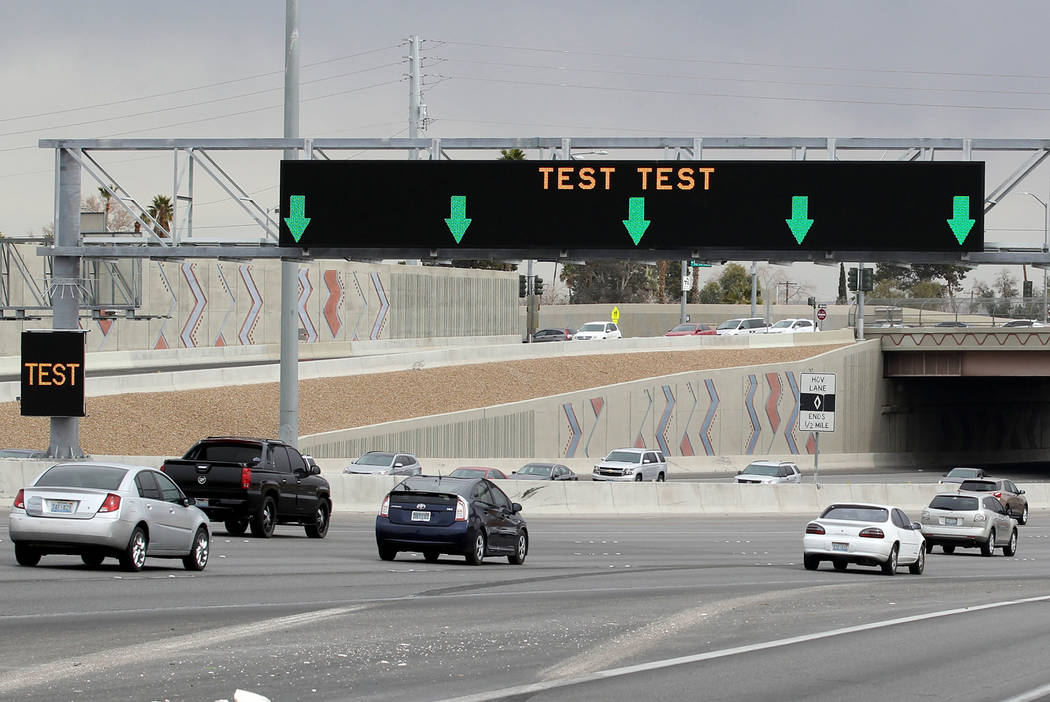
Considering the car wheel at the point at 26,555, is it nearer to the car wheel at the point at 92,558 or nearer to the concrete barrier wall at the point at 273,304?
the car wheel at the point at 92,558

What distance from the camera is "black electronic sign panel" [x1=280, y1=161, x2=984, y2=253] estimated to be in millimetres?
31281

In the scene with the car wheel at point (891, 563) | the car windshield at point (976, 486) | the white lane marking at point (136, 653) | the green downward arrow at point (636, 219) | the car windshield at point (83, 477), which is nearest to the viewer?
the white lane marking at point (136, 653)

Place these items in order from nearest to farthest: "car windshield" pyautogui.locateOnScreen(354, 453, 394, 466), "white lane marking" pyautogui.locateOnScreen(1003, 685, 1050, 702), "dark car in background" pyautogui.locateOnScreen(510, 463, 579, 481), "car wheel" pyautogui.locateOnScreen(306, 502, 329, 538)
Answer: "white lane marking" pyautogui.locateOnScreen(1003, 685, 1050, 702)
"car wheel" pyautogui.locateOnScreen(306, 502, 329, 538)
"car windshield" pyautogui.locateOnScreen(354, 453, 394, 466)
"dark car in background" pyautogui.locateOnScreen(510, 463, 579, 481)

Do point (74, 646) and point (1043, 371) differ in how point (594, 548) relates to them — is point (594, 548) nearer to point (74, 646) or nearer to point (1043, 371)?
point (74, 646)

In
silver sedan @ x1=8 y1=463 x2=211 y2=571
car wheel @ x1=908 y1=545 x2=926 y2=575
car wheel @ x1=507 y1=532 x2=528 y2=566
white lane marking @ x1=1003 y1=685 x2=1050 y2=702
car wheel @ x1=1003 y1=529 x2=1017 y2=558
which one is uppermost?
silver sedan @ x1=8 y1=463 x2=211 y2=571

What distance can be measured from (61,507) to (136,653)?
256 inches

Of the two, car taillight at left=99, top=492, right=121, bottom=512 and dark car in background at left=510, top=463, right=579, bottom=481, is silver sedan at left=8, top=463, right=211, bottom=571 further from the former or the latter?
dark car in background at left=510, top=463, right=579, bottom=481

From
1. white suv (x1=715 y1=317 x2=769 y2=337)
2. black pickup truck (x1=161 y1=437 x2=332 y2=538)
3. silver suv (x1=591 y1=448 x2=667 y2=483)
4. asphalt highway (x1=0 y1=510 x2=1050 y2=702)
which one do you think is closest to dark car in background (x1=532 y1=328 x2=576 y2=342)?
white suv (x1=715 y1=317 x2=769 y2=337)

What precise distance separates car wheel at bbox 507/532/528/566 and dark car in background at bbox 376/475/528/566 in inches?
22.4

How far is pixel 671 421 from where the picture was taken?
71.9 m

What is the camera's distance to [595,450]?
67875mm

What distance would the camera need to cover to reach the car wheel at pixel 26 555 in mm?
19125

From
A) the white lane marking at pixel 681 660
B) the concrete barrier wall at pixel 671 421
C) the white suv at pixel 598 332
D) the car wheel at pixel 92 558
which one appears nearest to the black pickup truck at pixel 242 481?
the car wheel at pixel 92 558

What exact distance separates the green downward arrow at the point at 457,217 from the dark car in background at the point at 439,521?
353 inches
